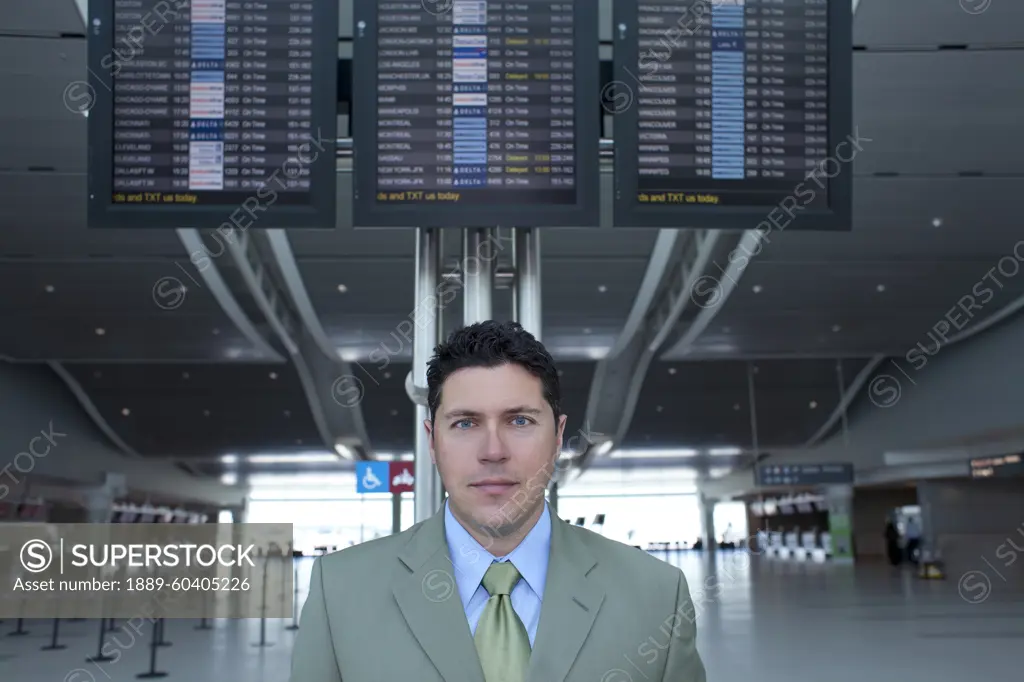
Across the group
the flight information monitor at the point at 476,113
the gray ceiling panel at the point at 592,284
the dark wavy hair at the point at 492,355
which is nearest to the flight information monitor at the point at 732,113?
the flight information monitor at the point at 476,113

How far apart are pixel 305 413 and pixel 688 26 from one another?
26172mm

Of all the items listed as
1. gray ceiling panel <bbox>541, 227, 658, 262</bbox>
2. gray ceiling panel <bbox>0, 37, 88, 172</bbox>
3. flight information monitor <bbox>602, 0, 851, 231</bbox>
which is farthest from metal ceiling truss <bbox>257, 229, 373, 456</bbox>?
flight information monitor <bbox>602, 0, 851, 231</bbox>

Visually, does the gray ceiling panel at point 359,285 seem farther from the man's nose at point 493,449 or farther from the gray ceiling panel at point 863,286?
the man's nose at point 493,449

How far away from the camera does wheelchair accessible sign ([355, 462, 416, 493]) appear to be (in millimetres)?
7270

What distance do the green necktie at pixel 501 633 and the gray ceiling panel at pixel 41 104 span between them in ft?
30.9

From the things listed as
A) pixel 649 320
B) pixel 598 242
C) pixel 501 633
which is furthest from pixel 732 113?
pixel 649 320

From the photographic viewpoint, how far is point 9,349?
24.4m

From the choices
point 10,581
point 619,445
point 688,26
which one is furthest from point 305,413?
point 688,26

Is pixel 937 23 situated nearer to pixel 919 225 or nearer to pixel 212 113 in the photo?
pixel 919 225

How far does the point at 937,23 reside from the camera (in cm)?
962

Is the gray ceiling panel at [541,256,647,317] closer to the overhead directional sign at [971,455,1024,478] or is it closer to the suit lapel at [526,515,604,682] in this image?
the overhead directional sign at [971,455,1024,478]

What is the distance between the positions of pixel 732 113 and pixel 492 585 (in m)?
4.05

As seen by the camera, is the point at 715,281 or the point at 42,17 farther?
the point at 715,281

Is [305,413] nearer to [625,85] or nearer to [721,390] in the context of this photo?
[721,390]
